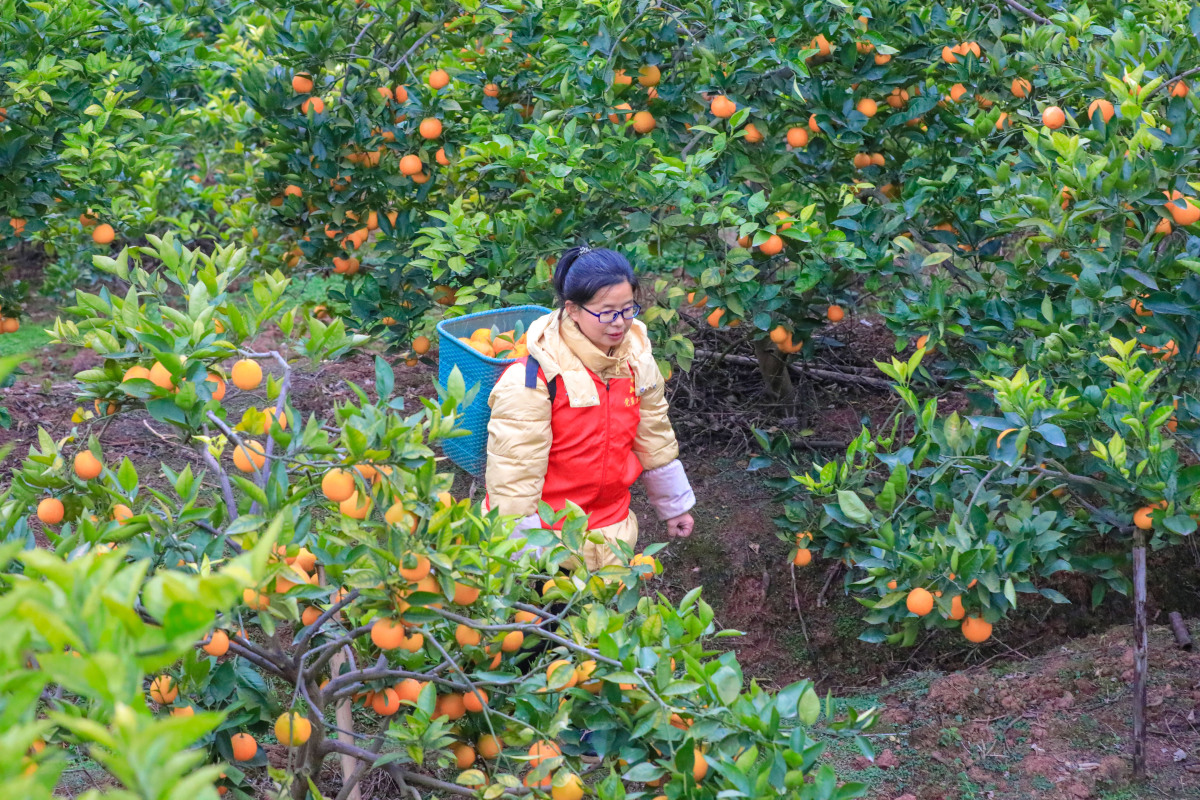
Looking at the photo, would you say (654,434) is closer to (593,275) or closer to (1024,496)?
(593,275)

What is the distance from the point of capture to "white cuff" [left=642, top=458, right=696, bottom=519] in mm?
3074

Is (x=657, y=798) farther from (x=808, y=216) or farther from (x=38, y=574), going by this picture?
(x=808, y=216)

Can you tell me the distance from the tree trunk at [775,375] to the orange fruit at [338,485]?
9.72 feet

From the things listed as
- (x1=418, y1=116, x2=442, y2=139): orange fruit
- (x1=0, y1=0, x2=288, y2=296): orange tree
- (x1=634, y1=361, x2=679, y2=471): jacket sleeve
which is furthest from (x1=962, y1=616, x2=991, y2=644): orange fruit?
(x1=0, y1=0, x2=288, y2=296): orange tree

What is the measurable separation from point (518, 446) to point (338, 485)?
3.09ft

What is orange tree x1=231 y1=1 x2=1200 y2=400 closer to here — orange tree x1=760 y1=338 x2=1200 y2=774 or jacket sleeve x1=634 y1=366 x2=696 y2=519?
orange tree x1=760 y1=338 x2=1200 y2=774

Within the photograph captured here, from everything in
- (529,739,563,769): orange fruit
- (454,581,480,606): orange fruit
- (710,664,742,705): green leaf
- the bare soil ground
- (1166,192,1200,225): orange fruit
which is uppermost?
(1166,192,1200,225): orange fruit

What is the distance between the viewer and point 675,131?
3.77m

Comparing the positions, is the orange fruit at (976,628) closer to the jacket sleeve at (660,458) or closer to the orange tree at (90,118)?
the jacket sleeve at (660,458)

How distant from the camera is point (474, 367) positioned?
319 cm

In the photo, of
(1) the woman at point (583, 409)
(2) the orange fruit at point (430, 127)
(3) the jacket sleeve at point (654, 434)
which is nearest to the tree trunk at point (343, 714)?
(1) the woman at point (583, 409)

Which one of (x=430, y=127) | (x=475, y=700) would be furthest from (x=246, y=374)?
(x=430, y=127)

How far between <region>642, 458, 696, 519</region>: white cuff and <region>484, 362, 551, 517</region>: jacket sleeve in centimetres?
48

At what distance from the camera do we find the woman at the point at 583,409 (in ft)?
8.78
